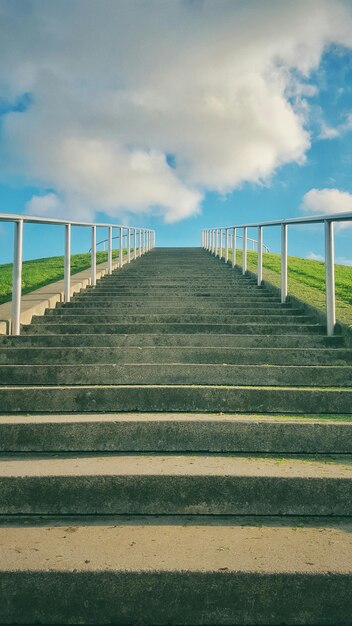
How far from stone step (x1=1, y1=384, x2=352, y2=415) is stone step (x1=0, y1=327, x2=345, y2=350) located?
4.30 feet

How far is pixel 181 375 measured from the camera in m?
4.33

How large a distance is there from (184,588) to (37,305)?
442cm

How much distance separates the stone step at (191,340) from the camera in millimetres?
5141

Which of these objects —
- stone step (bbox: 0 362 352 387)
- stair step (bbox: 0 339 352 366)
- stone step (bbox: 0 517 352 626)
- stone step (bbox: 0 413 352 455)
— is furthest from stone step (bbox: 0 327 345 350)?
stone step (bbox: 0 517 352 626)

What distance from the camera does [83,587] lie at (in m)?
2.31

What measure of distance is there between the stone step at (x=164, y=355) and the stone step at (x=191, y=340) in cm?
40

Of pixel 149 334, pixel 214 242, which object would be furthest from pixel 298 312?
pixel 214 242

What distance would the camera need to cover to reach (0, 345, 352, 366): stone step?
4684mm

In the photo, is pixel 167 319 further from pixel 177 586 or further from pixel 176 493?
pixel 177 586

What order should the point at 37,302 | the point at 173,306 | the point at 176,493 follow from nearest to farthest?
1. the point at 176,493
2. the point at 37,302
3. the point at 173,306

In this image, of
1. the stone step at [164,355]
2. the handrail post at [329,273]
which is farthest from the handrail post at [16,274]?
the handrail post at [329,273]

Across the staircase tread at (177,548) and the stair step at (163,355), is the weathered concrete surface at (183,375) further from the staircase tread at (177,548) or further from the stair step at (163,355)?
the staircase tread at (177,548)

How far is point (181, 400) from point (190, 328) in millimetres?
1895

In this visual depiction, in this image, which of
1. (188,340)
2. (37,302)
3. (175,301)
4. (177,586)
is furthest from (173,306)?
(177,586)
